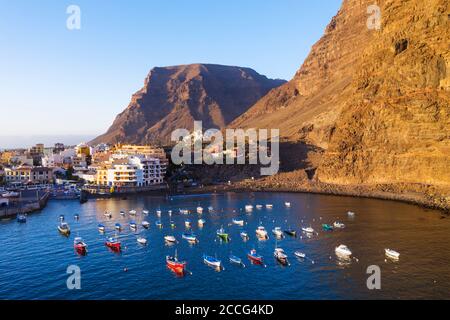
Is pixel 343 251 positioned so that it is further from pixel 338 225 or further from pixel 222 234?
pixel 222 234

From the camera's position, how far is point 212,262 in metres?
52.6

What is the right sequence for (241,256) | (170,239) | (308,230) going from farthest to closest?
(308,230), (170,239), (241,256)

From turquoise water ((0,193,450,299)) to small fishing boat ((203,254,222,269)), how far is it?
0.84 meters

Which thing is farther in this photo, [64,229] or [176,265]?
[64,229]

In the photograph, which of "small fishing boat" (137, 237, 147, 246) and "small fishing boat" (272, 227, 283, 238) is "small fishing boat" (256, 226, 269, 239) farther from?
"small fishing boat" (137, 237, 147, 246)

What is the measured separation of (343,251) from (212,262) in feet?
59.2

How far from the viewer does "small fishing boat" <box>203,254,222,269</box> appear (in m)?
51.8

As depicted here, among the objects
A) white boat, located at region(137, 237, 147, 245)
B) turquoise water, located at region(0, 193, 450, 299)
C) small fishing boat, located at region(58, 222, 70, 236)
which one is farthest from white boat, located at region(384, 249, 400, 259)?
small fishing boat, located at region(58, 222, 70, 236)

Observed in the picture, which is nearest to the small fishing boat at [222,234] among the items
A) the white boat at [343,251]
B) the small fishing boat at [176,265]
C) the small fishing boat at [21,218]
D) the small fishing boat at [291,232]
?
the small fishing boat at [291,232]

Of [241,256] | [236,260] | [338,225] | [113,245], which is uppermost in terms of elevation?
[338,225]

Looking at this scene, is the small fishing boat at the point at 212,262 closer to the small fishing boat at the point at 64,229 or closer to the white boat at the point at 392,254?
the white boat at the point at 392,254

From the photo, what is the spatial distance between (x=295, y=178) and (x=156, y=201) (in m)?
50.2

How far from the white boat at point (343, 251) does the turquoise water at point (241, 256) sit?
109cm

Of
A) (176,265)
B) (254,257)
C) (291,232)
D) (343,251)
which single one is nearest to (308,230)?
(291,232)
